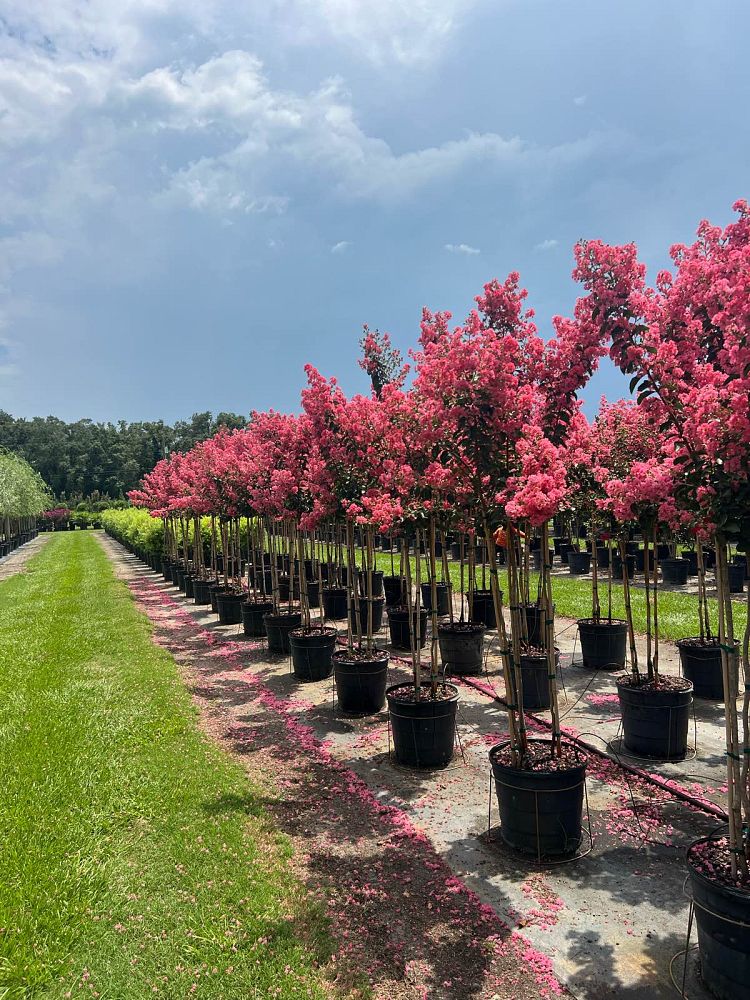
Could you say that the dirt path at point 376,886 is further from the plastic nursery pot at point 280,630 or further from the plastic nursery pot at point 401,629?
the plastic nursery pot at point 401,629

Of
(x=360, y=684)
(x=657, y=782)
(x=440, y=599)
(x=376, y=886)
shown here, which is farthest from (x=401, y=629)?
(x=376, y=886)

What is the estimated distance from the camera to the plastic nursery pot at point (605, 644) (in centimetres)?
752

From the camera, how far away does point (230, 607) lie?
12.2 m

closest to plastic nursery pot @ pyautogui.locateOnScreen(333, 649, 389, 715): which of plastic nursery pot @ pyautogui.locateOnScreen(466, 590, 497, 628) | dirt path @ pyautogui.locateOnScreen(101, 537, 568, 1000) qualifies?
dirt path @ pyautogui.locateOnScreen(101, 537, 568, 1000)

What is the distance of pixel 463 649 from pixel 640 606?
525 cm

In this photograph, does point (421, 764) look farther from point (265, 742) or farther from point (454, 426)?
point (454, 426)

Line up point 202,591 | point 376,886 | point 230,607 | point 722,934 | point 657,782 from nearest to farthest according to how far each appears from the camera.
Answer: point 722,934
point 376,886
point 657,782
point 230,607
point 202,591

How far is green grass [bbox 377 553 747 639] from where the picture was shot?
30.8 feet

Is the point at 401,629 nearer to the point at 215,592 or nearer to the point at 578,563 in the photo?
the point at 215,592

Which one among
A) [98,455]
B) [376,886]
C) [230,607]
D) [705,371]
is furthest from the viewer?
[98,455]

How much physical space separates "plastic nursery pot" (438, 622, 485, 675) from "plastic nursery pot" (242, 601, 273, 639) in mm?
4008

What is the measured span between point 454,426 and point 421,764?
2.82 m

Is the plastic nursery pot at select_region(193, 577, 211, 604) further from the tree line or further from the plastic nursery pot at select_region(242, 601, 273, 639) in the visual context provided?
the tree line

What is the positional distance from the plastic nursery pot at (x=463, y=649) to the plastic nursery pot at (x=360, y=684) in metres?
1.38
